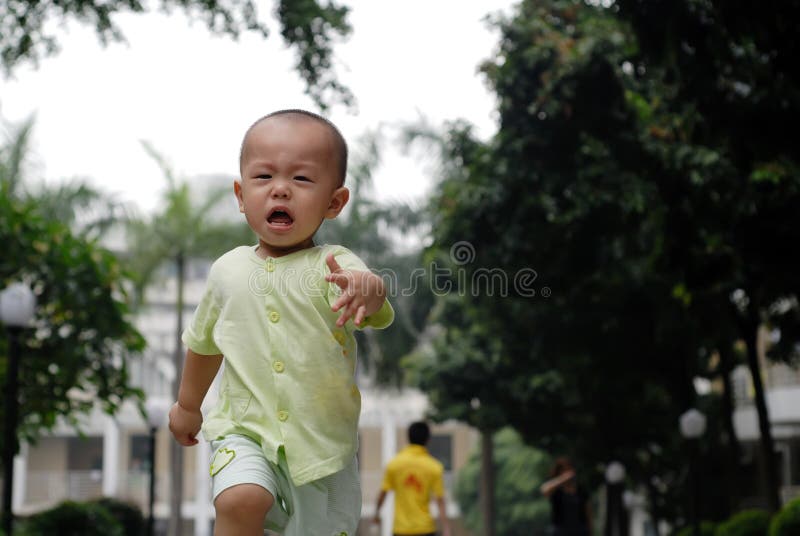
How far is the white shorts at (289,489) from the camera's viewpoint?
2863 mm

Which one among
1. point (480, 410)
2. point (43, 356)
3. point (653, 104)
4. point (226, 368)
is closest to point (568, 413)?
point (480, 410)

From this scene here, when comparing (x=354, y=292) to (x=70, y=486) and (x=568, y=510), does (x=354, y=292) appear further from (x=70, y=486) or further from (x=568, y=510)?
(x=70, y=486)

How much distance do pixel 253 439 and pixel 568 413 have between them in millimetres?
26537

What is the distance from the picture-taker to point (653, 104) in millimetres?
15812

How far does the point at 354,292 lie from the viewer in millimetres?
2836

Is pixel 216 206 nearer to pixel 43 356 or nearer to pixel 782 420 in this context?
pixel 43 356

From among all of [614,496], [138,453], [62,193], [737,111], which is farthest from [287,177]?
[138,453]

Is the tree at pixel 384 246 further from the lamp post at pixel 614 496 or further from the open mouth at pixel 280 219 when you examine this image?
the open mouth at pixel 280 219

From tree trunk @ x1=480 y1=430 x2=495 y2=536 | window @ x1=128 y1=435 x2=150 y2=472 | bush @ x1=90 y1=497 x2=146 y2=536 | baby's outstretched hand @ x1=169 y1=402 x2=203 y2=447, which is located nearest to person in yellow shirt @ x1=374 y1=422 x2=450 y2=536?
baby's outstretched hand @ x1=169 y1=402 x2=203 y2=447

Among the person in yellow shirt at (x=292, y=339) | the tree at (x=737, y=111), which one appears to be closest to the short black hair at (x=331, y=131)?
the person in yellow shirt at (x=292, y=339)

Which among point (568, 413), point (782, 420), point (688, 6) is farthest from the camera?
point (782, 420)

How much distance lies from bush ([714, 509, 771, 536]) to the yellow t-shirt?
8544 millimetres

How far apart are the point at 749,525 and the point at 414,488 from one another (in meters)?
8.84

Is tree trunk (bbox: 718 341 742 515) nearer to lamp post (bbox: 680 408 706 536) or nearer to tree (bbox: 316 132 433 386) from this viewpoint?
lamp post (bbox: 680 408 706 536)
